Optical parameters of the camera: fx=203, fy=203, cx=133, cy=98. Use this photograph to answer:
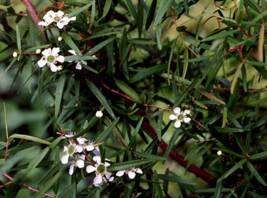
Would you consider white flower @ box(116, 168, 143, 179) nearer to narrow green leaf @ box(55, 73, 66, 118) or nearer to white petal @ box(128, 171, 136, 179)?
white petal @ box(128, 171, 136, 179)

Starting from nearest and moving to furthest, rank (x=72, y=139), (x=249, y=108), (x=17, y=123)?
(x=72, y=139) < (x=249, y=108) < (x=17, y=123)

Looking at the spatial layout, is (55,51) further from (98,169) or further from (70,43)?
(98,169)

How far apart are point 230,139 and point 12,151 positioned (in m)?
0.47

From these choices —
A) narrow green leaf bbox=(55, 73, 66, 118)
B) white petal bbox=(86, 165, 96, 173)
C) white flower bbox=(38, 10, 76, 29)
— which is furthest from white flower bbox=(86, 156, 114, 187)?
white flower bbox=(38, 10, 76, 29)

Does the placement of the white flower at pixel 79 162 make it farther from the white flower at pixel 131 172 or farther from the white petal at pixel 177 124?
the white petal at pixel 177 124

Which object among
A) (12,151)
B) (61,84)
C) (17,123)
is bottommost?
(17,123)

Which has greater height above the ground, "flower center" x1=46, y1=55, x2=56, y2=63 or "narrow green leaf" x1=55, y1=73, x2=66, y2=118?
"flower center" x1=46, y1=55, x2=56, y2=63

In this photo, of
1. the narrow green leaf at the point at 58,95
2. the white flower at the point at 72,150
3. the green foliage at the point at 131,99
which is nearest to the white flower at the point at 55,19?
the green foliage at the point at 131,99

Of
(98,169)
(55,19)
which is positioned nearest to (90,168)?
(98,169)

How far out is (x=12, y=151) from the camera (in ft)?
1.34

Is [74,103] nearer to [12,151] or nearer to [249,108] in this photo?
[12,151]

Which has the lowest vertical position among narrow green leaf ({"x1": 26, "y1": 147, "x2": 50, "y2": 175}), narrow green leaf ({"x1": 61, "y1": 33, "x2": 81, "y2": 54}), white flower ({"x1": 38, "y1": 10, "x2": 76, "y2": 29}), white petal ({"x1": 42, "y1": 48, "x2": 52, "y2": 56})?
narrow green leaf ({"x1": 26, "y1": 147, "x2": 50, "y2": 175})

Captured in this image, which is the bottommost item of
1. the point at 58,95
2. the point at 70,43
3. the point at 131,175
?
the point at 131,175

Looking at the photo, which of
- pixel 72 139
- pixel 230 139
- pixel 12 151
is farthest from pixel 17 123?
pixel 230 139
